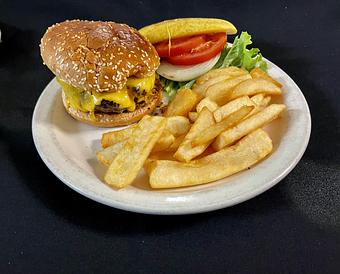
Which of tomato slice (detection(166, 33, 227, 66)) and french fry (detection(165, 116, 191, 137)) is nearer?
french fry (detection(165, 116, 191, 137))

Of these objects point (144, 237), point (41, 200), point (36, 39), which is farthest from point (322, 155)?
point (36, 39)

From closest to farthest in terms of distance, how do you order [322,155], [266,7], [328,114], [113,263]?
[113,263] < [322,155] < [328,114] < [266,7]

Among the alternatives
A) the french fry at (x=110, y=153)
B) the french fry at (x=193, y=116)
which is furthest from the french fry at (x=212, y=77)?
the french fry at (x=110, y=153)

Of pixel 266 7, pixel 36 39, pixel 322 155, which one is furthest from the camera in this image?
pixel 266 7

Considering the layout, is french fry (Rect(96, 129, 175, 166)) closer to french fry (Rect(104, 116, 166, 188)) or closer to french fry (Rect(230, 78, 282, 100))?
french fry (Rect(104, 116, 166, 188))

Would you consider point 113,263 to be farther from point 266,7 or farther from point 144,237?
point 266,7

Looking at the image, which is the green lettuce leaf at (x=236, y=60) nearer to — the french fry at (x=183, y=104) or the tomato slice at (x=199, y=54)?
the tomato slice at (x=199, y=54)

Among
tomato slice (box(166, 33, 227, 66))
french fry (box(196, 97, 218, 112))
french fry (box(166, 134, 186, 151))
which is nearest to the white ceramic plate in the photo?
french fry (box(166, 134, 186, 151))
